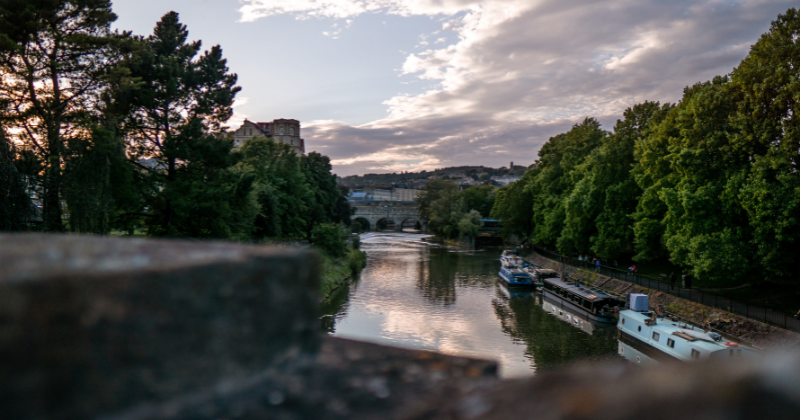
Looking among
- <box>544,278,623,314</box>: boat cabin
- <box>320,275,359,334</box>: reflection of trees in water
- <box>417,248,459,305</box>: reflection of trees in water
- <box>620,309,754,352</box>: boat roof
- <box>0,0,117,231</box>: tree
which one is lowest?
<box>417,248,459,305</box>: reflection of trees in water

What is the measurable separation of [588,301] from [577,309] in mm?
881

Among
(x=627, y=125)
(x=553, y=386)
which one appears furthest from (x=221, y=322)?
(x=627, y=125)

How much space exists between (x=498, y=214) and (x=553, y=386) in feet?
183

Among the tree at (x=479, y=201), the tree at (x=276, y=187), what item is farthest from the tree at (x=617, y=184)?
the tree at (x=479, y=201)

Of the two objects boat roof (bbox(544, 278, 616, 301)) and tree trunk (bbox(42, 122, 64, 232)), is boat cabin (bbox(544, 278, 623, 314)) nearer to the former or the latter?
boat roof (bbox(544, 278, 616, 301))

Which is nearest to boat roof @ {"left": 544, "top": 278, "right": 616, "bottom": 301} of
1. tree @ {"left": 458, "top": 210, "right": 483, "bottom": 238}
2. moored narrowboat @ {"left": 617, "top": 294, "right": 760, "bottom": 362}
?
moored narrowboat @ {"left": 617, "top": 294, "right": 760, "bottom": 362}

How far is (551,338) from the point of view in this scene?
1953 cm

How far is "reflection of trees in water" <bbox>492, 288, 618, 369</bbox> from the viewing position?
17016mm

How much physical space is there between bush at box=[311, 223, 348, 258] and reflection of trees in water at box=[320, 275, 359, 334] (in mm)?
4722

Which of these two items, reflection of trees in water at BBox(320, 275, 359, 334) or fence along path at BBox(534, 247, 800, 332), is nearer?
fence along path at BBox(534, 247, 800, 332)

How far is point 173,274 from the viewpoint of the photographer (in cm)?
127

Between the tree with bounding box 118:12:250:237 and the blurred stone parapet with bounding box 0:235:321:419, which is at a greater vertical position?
the tree with bounding box 118:12:250:237

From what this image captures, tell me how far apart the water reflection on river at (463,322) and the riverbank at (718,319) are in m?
3.06

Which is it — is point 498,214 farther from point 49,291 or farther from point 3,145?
point 49,291
